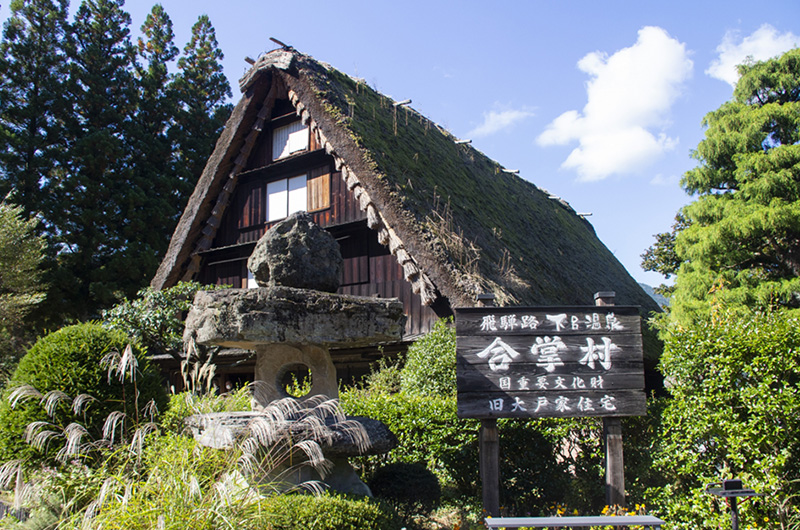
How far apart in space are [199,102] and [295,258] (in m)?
19.5

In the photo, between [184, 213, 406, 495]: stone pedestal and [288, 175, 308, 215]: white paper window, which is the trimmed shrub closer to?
[184, 213, 406, 495]: stone pedestal

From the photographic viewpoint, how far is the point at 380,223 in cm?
981

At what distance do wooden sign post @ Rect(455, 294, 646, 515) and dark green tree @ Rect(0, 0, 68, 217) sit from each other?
15.7m

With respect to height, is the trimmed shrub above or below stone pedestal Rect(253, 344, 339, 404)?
below

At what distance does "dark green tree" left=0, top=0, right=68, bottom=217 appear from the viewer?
1692cm

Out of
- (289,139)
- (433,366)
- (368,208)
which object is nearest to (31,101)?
(289,139)

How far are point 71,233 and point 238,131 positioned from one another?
7879 millimetres

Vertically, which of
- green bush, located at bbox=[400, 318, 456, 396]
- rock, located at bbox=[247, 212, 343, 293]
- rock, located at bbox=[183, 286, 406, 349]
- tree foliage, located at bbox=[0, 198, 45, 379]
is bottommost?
green bush, located at bbox=[400, 318, 456, 396]

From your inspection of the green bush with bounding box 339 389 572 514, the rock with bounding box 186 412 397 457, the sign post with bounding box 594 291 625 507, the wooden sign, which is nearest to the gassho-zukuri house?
the green bush with bounding box 339 389 572 514

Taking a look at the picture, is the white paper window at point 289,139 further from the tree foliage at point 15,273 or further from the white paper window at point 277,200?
the tree foliage at point 15,273

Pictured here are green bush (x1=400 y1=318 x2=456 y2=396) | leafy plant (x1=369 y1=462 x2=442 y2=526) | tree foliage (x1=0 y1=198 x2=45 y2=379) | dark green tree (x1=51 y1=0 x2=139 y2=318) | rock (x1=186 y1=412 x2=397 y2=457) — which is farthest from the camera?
dark green tree (x1=51 y1=0 x2=139 y2=318)

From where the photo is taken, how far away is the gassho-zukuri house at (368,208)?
8938mm

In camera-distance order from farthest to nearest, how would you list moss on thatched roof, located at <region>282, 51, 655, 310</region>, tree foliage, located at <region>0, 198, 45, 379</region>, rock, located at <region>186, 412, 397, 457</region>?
tree foliage, located at <region>0, 198, 45, 379</region>, moss on thatched roof, located at <region>282, 51, 655, 310</region>, rock, located at <region>186, 412, 397, 457</region>

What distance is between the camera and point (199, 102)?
22141 mm
